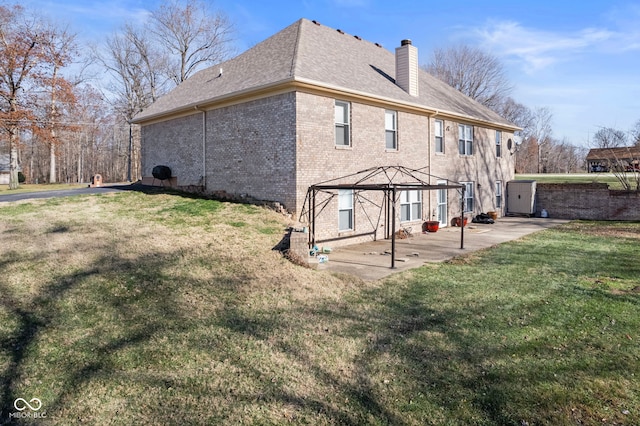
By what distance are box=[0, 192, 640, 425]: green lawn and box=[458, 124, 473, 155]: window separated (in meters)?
9.98

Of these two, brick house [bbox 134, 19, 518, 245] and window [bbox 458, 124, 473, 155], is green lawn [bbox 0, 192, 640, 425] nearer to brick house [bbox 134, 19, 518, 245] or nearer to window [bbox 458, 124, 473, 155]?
brick house [bbox 134, 19, 518, 245]

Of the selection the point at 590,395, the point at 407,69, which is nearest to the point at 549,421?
the point at 590,395

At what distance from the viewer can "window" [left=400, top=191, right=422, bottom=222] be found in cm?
1560

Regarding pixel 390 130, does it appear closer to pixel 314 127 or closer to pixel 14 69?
pixel 314 127

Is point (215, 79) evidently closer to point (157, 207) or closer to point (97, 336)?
point (157, 207)

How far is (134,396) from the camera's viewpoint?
4.04 metres

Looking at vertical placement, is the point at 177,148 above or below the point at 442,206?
above

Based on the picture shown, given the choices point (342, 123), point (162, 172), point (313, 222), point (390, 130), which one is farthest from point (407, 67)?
point (162, 172)

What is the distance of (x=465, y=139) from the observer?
772 inches

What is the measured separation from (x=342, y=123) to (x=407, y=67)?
5.03 metres

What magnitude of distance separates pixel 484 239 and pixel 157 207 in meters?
11.4

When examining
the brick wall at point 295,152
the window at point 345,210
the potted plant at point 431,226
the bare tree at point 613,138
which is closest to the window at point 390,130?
the brick wall at point 295,152

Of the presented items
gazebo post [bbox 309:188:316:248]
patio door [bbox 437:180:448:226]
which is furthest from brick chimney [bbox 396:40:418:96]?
gazebo post [bbox 309:188:316:248]

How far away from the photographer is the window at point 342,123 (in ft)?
43.0
